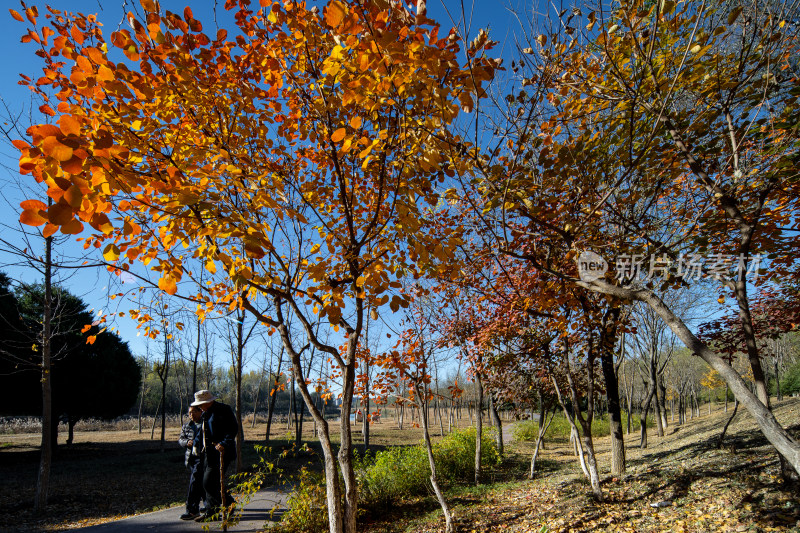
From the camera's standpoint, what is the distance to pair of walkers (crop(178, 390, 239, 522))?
14.1 ft

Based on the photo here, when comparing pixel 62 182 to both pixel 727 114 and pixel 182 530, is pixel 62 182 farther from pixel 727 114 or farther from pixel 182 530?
pixel 182 530

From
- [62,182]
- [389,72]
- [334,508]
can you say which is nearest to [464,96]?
[389,72]

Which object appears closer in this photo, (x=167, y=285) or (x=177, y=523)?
(x=167, y=285)

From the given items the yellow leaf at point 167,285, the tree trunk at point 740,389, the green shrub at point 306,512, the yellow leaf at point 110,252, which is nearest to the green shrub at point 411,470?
the green shrub at point 306,512

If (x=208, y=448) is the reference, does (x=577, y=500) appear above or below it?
below

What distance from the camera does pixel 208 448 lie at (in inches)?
172

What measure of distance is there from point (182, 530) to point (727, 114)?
22.2ft

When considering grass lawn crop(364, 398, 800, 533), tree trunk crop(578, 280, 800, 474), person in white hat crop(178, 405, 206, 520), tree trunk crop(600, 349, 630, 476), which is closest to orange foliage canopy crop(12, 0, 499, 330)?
tree trunk crop(578, 280, 800, 474)

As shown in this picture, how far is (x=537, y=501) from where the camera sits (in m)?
5.72

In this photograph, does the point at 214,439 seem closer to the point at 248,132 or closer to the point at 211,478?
the point at 211,478

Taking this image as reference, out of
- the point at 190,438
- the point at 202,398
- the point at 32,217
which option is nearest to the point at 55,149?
the point at 32,217

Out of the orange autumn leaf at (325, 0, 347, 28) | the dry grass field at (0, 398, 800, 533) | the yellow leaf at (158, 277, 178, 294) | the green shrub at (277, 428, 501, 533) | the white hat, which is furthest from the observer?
the white hat

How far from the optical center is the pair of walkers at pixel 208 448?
4.29 meters

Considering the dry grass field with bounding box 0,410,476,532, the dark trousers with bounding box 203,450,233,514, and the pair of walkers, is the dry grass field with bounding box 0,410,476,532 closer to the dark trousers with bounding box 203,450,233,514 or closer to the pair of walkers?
the pair of walkers
